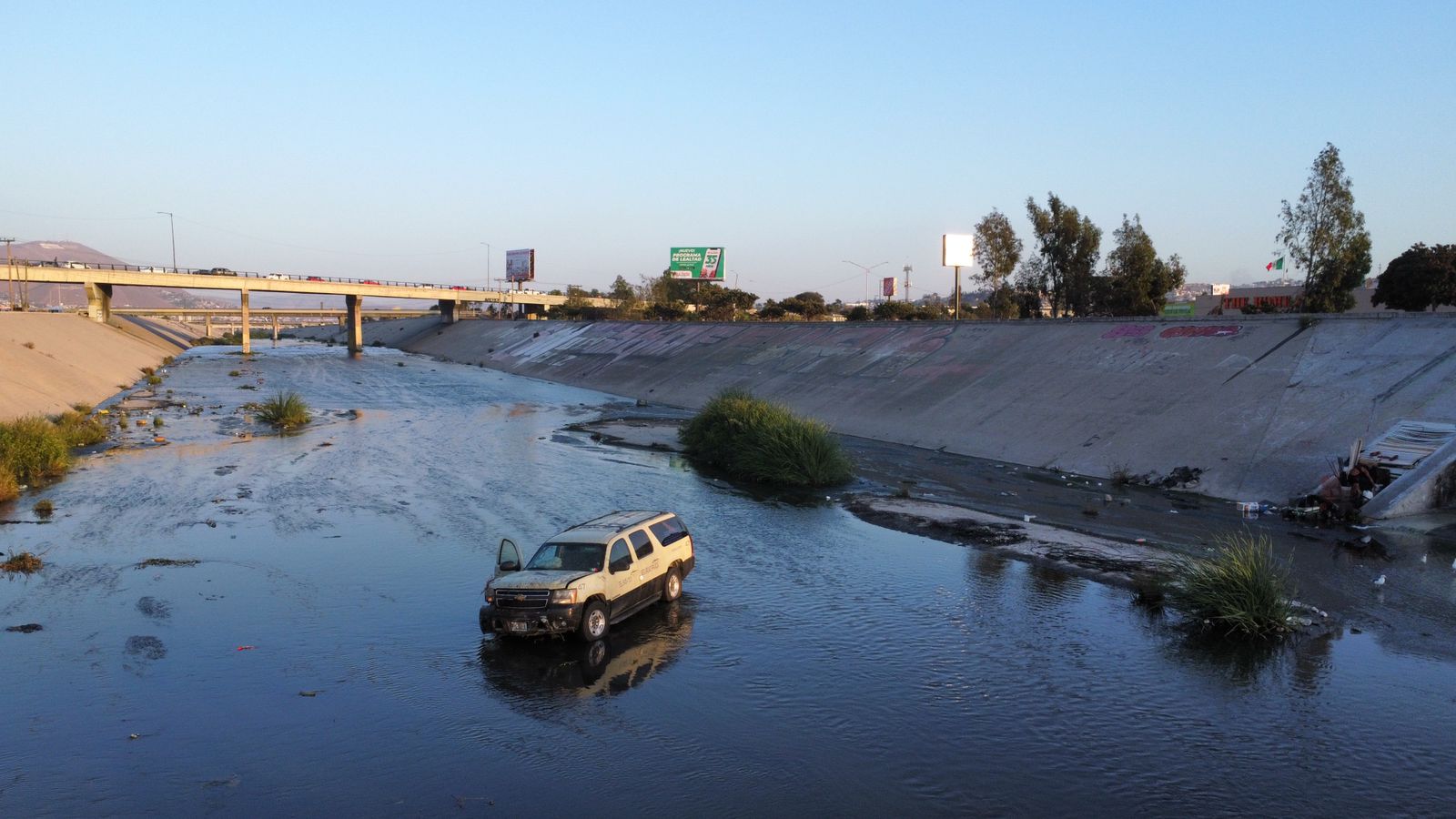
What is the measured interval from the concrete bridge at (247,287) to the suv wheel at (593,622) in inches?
3801

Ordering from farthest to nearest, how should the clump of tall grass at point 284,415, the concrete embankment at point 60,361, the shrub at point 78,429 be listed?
the clump of tall grass at point 284,415, the concrete embankment at point 60,361, the shrub at point 78,429

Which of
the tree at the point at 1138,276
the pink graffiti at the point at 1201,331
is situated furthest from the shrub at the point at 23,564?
the tree at the point at 1138,276

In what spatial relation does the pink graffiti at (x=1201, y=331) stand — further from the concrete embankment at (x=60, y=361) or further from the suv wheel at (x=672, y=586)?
the concrete embankment at (x=60, y=361)

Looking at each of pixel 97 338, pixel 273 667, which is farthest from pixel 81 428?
pixel 97 338

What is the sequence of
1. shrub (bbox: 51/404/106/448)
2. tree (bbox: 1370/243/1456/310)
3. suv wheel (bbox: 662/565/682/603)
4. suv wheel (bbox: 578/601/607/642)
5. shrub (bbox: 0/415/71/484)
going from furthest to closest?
tree (bbox: 1370/243/1456/310)
shrub (bbox: 51/404/106/448)
shrub (bbox: 0/415/71/484)
suv wheel (bbox: 662/565/682/603)
suv wheel (bbox: 578/601/607/642)

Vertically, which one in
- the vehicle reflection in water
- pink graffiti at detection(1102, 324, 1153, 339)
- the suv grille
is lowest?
the vehicle reflection in water

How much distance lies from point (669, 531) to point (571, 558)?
110 inches

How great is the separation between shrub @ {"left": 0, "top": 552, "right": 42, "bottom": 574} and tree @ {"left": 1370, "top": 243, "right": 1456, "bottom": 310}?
2717 inches

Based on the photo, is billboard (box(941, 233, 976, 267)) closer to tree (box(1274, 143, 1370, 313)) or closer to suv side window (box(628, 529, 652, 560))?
tree (box(1274, 143, 1370, 313))

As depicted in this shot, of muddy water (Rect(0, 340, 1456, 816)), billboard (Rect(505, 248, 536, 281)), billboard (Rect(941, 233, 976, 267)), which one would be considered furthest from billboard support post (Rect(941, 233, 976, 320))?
billboard (Rect(505, 248, 536, 281))

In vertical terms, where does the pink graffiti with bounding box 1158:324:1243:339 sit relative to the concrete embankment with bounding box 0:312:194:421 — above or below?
above

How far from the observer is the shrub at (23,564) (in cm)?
2139

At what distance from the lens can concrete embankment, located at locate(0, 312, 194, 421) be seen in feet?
159

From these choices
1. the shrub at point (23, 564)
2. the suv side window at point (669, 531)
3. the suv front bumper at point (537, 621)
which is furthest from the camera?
the shrub at point (23, 564)
